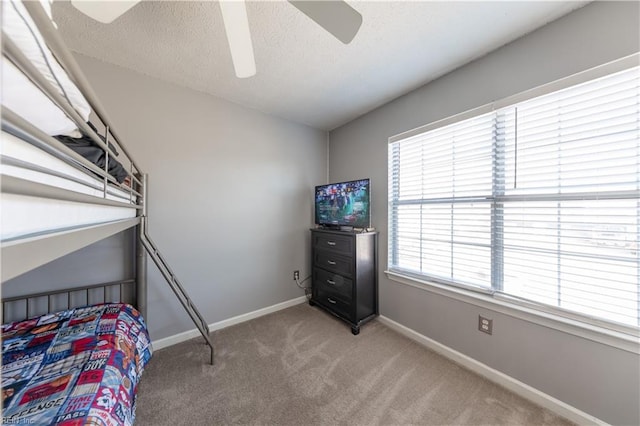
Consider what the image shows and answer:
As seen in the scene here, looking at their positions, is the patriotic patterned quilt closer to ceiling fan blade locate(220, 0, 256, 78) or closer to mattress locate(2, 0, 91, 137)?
mattress locate(2, 0, 91, 137)

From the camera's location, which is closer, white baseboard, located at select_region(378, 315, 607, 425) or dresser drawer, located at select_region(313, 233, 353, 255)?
white baseboard, located at select_region(378, 315, 607, 425)

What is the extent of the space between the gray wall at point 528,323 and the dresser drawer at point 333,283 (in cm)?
42

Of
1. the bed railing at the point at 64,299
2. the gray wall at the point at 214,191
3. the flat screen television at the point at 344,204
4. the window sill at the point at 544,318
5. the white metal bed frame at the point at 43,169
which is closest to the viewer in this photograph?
the white metal bed frame at the point at 43,169

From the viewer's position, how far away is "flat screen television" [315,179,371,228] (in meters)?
2.33

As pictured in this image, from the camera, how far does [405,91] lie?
7.16ft

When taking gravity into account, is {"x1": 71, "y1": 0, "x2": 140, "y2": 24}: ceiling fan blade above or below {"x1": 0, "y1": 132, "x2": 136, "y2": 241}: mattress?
above

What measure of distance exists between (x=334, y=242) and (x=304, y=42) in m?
1.76

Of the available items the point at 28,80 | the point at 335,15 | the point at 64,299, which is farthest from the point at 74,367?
the point at 335,15

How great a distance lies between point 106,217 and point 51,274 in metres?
1.19

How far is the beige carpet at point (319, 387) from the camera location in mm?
1365

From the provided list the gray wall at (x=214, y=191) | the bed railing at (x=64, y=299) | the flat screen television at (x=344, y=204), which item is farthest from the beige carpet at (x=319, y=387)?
the flat screen television at (x=344, y=204)

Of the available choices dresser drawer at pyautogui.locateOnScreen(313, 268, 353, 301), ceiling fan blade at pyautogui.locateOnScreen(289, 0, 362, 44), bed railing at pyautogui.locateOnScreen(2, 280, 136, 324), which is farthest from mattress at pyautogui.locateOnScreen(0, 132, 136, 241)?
dresser drawer at pyautogui.locateOnScreen(313, 268, 353, 301)

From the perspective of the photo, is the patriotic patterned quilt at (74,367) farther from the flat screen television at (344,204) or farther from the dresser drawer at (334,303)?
the flat screen television at (344,204)

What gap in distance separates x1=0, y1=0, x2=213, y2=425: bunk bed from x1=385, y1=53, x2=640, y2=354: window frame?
2068 millimetres
